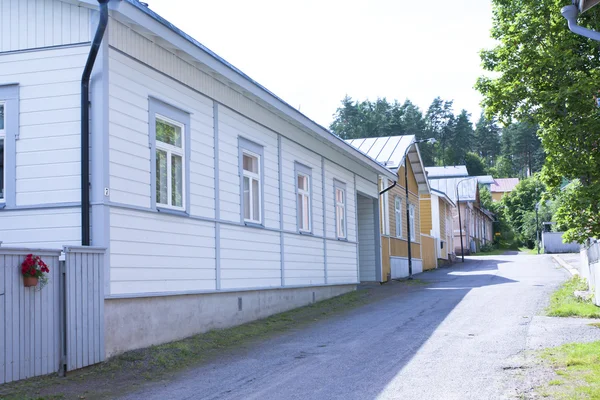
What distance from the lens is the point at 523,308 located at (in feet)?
52.1

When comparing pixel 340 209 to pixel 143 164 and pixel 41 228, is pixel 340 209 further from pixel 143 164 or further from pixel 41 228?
pixel 41 228

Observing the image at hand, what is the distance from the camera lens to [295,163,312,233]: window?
18.1 meters

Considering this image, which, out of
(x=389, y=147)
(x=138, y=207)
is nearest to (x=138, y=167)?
(x=138, y=207)

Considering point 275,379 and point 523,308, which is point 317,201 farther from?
point 275,379

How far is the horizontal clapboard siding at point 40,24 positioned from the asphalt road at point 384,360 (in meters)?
5.11

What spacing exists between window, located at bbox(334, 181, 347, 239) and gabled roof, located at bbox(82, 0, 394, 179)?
3.24 m

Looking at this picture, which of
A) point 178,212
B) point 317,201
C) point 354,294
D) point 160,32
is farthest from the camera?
point 354,294

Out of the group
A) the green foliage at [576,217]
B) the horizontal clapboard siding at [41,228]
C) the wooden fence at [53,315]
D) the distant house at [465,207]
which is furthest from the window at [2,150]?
the distant house at [465,207]

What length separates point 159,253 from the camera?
36.2 ft

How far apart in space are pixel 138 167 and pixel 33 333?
3.24 metres

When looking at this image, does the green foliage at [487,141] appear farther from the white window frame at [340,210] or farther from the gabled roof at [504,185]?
the white window frame at [340,210]

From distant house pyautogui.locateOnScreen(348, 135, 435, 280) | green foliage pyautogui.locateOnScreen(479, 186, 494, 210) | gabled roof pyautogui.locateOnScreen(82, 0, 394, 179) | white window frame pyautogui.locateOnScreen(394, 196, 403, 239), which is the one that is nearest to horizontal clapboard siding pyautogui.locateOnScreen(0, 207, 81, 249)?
gabled roof pyautogui.locateOnScreen(82, 0, 394, 179)

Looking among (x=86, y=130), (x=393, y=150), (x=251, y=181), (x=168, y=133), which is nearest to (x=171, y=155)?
(x=168, y=133)

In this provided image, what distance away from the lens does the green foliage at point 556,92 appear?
13.2 meters
